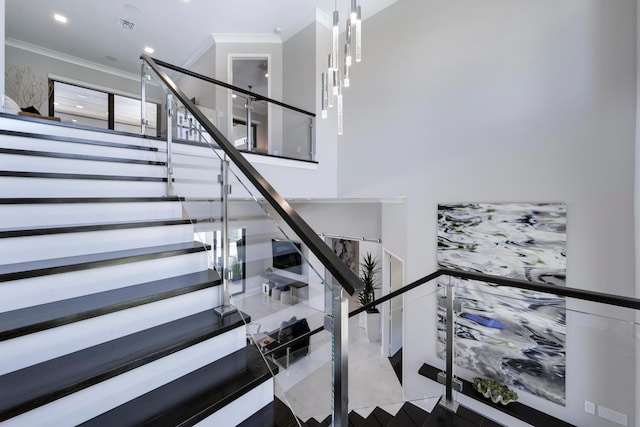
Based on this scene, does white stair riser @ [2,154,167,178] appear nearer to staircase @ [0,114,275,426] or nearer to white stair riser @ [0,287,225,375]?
staircase @ [0,114,275,426]

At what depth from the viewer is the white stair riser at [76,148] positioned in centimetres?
208

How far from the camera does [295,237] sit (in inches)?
42.8

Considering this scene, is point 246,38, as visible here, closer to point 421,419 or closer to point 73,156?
point 73,156

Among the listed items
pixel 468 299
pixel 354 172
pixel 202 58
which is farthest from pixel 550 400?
pixel 202 58

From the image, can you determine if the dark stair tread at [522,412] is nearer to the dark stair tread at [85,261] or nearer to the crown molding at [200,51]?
the dark stair tread at [85,261]

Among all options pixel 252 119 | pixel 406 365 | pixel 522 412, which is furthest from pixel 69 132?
pixel 522 412

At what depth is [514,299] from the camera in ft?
9.82

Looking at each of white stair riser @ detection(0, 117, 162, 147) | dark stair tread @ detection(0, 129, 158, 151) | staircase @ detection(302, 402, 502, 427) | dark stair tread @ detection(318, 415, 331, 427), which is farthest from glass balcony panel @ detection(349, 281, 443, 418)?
white stair riser @ detection(0, 117, 162, 147)

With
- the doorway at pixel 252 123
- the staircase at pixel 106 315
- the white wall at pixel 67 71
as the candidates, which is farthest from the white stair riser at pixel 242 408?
the white wall at pixel 67 71

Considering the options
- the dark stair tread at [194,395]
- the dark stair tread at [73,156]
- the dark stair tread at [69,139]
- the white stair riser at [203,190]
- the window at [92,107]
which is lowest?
the dark stair tread at [194,395]

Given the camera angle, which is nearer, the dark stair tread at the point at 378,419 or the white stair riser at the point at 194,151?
the white stair riser at the point at 194,151

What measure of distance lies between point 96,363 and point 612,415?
4.33m

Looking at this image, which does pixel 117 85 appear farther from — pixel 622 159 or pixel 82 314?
pixel 622 159

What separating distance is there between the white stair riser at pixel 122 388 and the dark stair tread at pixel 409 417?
180 centimetres
